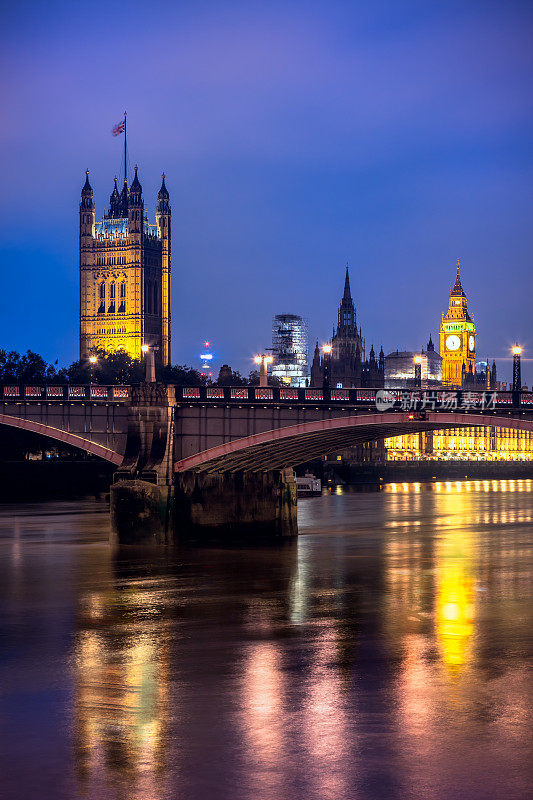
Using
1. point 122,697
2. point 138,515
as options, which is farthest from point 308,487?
point 122,697

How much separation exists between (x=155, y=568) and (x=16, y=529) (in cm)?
2205

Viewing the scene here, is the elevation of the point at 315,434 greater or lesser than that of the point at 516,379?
lesser

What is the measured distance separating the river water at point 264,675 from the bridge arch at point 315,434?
687 cm

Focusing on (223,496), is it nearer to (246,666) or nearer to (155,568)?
(155,568)

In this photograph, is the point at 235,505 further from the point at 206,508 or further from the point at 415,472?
the point at 415,472

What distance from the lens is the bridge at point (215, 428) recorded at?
200 feet

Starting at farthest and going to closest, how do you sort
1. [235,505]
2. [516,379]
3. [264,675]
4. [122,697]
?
[235,505]
[516,379]
[264,675]
[122,697]

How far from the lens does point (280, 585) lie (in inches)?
1849

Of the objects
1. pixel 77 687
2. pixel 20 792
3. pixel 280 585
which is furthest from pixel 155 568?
pixel 20 792

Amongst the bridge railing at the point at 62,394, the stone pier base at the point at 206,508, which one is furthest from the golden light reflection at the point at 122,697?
the bridge railing at the point at 62,394

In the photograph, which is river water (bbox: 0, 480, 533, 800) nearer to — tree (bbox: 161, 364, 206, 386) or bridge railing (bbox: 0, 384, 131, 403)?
bridge railing (bbox: 0, 384, 131, 403)

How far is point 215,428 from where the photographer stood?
63.9 metres

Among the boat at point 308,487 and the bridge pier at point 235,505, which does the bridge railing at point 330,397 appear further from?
the boat at point 308,487

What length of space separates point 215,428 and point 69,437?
30.4ft
